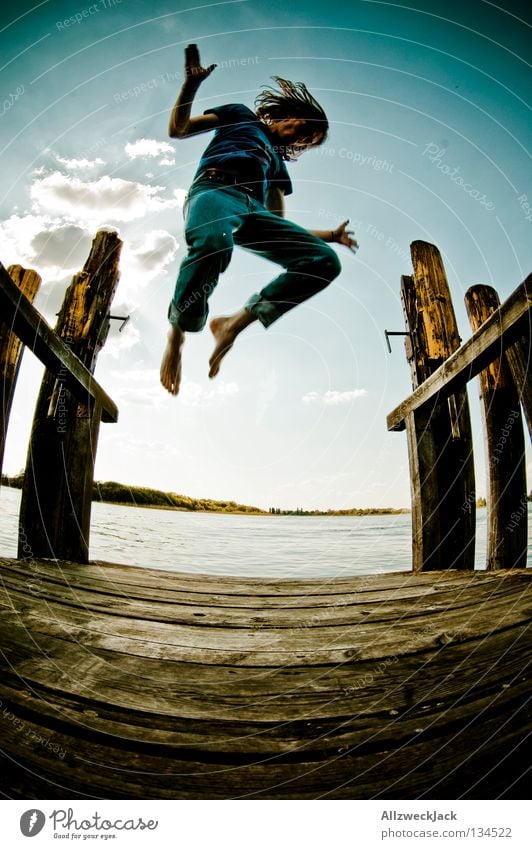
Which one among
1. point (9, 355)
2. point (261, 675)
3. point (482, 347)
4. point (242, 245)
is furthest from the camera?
point (9, 355)

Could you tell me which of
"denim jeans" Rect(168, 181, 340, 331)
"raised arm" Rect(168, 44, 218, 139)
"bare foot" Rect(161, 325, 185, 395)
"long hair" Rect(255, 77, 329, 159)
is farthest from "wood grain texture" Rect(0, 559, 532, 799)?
"long hair" Rect(255, 77, 329, 159)

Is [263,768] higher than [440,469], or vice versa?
[440,469]

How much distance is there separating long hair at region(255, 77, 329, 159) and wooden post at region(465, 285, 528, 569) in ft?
9.56

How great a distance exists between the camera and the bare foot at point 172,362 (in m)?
3.23

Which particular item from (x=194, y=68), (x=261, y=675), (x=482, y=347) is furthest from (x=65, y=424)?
(x=482, y=347)

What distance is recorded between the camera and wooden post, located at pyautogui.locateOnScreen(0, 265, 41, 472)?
2.58 metres

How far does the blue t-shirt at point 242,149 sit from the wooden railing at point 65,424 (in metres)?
1.62

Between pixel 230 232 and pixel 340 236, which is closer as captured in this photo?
pixel 230 232

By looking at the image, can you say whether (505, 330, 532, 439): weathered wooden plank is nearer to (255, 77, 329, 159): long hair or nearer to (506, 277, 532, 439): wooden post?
(506, 277, 532, 439): wooden post

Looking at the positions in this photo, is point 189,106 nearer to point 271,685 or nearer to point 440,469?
point 440,469

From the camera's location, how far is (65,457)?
3.07 meters

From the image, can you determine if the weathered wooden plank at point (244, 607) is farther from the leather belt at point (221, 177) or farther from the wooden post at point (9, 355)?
the leather belt at point (221, 177)

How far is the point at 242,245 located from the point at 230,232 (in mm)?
465
